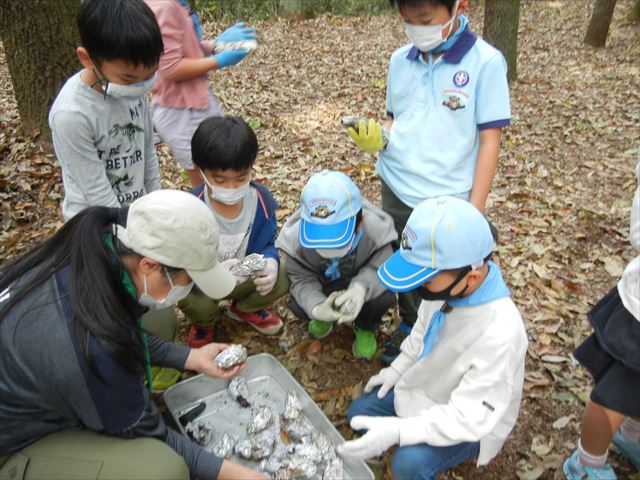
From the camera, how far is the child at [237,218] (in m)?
2.42

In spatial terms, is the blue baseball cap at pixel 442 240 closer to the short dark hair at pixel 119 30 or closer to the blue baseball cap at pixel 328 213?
the blue baseball cap at pixel 328 213

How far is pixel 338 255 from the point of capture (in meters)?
2.48

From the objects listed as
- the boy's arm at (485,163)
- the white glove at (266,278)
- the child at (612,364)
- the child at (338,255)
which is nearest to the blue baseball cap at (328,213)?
the child at (338,255)

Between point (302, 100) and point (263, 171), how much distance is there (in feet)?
6.73

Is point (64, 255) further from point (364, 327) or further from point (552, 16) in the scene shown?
point (552, 16)

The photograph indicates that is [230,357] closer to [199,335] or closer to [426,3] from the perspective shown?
[199,335]

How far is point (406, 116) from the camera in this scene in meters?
2.44

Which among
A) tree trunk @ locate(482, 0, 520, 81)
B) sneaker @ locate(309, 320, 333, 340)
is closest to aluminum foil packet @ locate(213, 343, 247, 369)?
sneaker @ locate(309, 320, 333, 340)

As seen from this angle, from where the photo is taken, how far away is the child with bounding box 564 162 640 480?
5.88 ft

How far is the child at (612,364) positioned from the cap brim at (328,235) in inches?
42.9

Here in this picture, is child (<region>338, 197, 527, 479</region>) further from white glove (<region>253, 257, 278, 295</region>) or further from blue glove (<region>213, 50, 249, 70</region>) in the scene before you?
blue glove (<region>213, 50, 249, 70</region>)

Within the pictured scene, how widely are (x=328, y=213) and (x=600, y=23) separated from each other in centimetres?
787

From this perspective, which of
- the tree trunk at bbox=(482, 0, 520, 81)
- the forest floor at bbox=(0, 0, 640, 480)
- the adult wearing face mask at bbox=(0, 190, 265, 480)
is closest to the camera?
the adult wearing face mask at bbox=(0, 190, 265, 480)

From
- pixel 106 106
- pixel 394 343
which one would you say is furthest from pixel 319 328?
pixel 106 106
